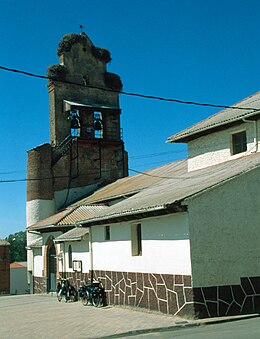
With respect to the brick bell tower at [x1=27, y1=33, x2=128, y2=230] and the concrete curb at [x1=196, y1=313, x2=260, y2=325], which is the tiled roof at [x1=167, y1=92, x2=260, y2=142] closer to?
the concrete curb at [x1=196, y1=313, x2=260, y2=325]

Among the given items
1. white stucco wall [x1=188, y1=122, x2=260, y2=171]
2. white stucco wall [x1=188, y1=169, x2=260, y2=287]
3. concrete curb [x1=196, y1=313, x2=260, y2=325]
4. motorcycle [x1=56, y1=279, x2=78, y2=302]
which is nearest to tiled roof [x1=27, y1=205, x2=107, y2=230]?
motorcycle [x1=56, y1=279, x2=78, y2=302]

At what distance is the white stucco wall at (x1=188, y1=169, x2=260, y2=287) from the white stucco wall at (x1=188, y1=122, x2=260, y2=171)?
12.8 feet

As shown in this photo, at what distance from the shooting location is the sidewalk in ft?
46.5

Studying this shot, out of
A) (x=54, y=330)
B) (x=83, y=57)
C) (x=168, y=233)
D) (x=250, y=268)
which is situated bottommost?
(x=54, y=330)

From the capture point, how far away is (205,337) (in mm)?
12195

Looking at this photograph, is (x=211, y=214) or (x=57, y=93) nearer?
(x=211, y=214)

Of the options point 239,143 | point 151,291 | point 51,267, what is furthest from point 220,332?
point 51,267

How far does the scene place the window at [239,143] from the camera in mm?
20609

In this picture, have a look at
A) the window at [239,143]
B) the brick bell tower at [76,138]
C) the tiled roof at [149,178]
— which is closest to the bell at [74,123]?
the brick bell tower at [76,138]

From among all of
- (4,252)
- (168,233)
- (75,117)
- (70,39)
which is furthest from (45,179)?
(168,233)

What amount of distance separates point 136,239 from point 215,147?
18.5 ft

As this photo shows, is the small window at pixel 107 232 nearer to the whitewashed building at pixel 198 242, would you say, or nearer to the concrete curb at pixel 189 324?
the whitewashed building at pixel 198 242

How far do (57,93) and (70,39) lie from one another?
5167mm

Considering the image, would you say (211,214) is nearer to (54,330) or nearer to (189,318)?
(189,318)
